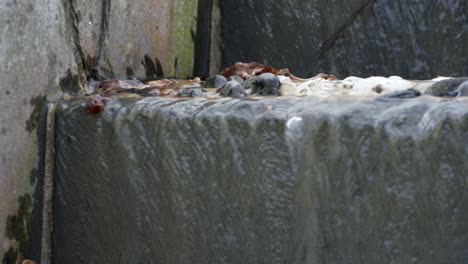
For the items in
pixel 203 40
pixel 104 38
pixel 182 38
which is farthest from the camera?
pixel 203 40

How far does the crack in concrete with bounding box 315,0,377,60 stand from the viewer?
3.23m

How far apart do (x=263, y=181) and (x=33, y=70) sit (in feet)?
2.53

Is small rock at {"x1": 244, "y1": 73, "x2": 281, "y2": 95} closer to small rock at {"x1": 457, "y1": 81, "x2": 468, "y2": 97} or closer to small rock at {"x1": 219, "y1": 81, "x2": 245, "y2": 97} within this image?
small rock at {"x1": 219, "y1": 81, "x2": 245, "y2": 97}

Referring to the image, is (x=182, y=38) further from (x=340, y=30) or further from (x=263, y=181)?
(x=263, y=181)

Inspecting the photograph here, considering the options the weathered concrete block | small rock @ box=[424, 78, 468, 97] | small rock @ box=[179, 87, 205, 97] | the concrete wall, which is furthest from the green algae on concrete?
small rock @ box=[424, 78, 468, 97]

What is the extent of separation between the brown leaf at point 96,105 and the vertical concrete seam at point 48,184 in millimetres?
148

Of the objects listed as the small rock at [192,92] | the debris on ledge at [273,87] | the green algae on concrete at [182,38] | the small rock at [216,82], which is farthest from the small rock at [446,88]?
the green algae on concrete at [182,38]

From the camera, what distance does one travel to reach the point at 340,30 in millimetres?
3258

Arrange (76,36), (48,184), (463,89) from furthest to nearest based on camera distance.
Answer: (76,36), (48,184), (463,89)

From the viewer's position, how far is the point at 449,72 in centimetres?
311

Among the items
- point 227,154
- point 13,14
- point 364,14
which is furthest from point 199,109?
point 364,14

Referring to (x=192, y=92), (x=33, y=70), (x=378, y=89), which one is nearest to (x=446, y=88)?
(x=378, y=89)

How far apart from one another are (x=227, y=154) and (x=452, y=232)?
54 cm

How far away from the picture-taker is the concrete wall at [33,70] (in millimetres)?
1706
